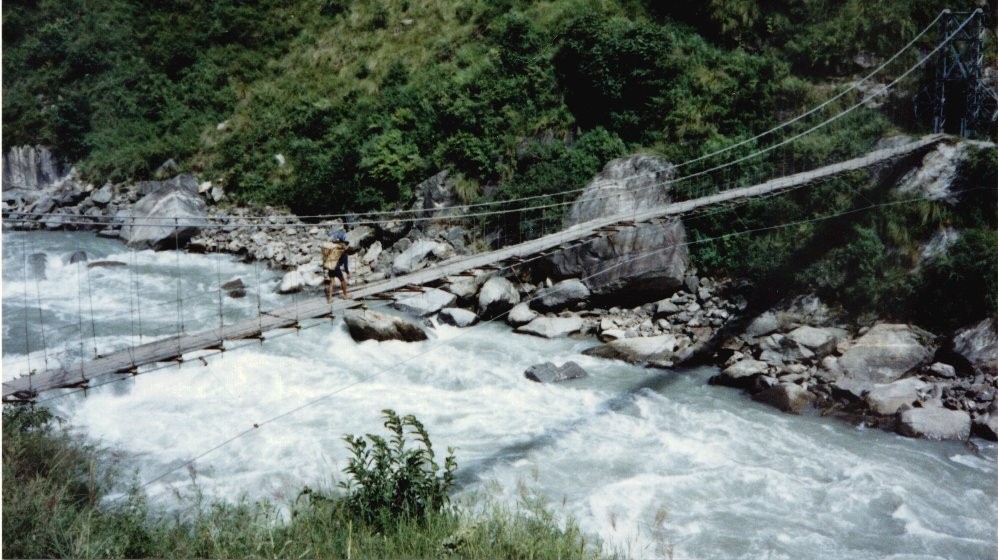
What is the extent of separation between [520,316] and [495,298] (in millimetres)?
527

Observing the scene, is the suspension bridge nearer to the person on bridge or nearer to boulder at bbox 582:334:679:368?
the person on bridge

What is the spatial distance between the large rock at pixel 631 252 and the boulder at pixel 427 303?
64.5 inches

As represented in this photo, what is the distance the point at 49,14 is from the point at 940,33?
19479mm

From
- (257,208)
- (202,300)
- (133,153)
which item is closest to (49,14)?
(133,153)

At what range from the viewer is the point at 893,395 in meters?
7.20

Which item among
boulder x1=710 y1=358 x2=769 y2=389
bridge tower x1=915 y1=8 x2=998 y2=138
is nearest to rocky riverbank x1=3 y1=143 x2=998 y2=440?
boulder x1=710 y1=358 x2=769 y2=389

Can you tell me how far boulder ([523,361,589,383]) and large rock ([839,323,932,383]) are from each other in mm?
2988

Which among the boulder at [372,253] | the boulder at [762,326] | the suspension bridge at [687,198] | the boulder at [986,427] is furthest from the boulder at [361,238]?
the boulder at [986,427]

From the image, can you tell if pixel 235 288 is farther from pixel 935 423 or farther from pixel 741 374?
pixel 935 423

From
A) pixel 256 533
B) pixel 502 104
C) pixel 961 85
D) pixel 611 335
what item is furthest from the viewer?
pixel 502 104

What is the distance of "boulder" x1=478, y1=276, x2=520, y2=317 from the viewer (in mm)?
10352

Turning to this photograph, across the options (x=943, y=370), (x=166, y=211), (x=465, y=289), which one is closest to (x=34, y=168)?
(x=166, y=211)

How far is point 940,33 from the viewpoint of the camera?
10.9 m

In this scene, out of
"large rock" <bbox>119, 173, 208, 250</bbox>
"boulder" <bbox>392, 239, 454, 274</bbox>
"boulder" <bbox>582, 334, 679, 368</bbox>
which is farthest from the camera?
"large rock" <bbox>119, 173, 208, 250</bbox>
